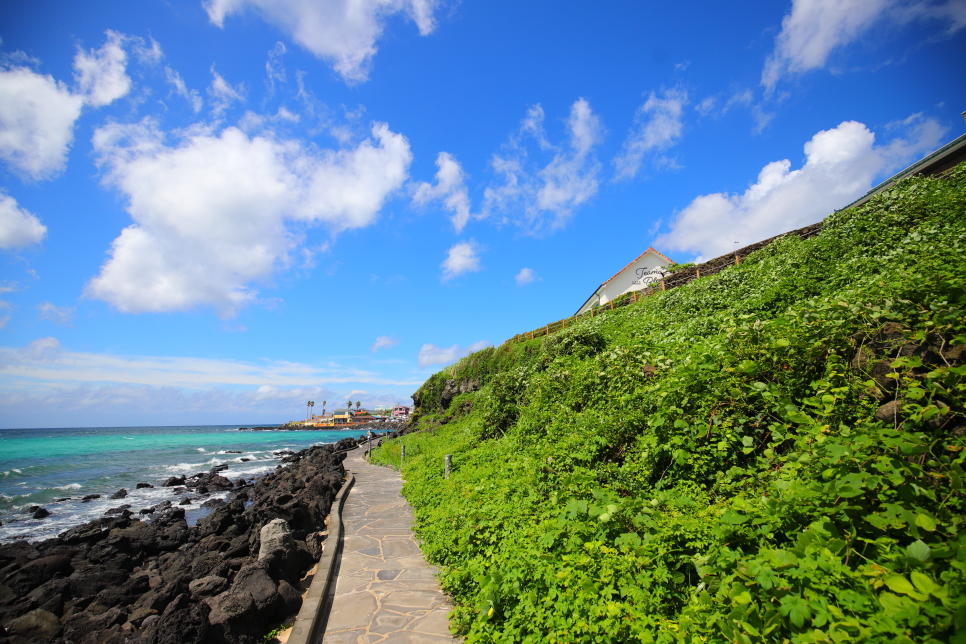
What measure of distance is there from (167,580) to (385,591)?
527 cm

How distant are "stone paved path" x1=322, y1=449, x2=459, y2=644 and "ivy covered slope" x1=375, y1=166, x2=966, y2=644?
1.24 ft

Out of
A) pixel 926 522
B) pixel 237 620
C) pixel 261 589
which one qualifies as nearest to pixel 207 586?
pixel 261 589

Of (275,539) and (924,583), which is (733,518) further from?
(275,539)

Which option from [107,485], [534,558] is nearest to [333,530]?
[534,558]

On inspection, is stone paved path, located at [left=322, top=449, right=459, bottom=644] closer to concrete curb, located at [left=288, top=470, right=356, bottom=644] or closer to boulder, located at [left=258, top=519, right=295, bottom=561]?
concrete curb, located at [left=288, top=470, right=356, bottom=644]

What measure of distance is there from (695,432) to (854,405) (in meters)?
1.57

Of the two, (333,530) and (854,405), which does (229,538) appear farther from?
(854,405)

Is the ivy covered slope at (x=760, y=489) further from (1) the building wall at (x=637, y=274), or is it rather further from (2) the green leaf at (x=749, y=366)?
(1) the building wall at (x=637, y=274)

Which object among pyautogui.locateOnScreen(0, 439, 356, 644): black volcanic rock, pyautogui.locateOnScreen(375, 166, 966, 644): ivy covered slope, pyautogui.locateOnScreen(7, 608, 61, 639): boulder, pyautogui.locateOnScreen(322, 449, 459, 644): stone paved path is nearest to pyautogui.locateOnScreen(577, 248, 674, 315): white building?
pyautogui.locateOnScreen(375, 166, 966, 644): ivy covered slope

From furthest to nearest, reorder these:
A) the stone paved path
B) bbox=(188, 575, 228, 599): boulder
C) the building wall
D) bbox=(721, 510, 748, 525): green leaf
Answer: the building wall, bbox=(188, 575, 228, 599): boulder, the stone paved path, bbox=(721, 510, 748, 525): green leaf

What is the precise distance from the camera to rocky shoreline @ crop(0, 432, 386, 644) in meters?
5.47

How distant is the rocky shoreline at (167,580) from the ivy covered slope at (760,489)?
253 centimetres

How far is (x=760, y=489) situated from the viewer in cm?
386

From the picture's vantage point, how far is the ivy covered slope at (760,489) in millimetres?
2518
